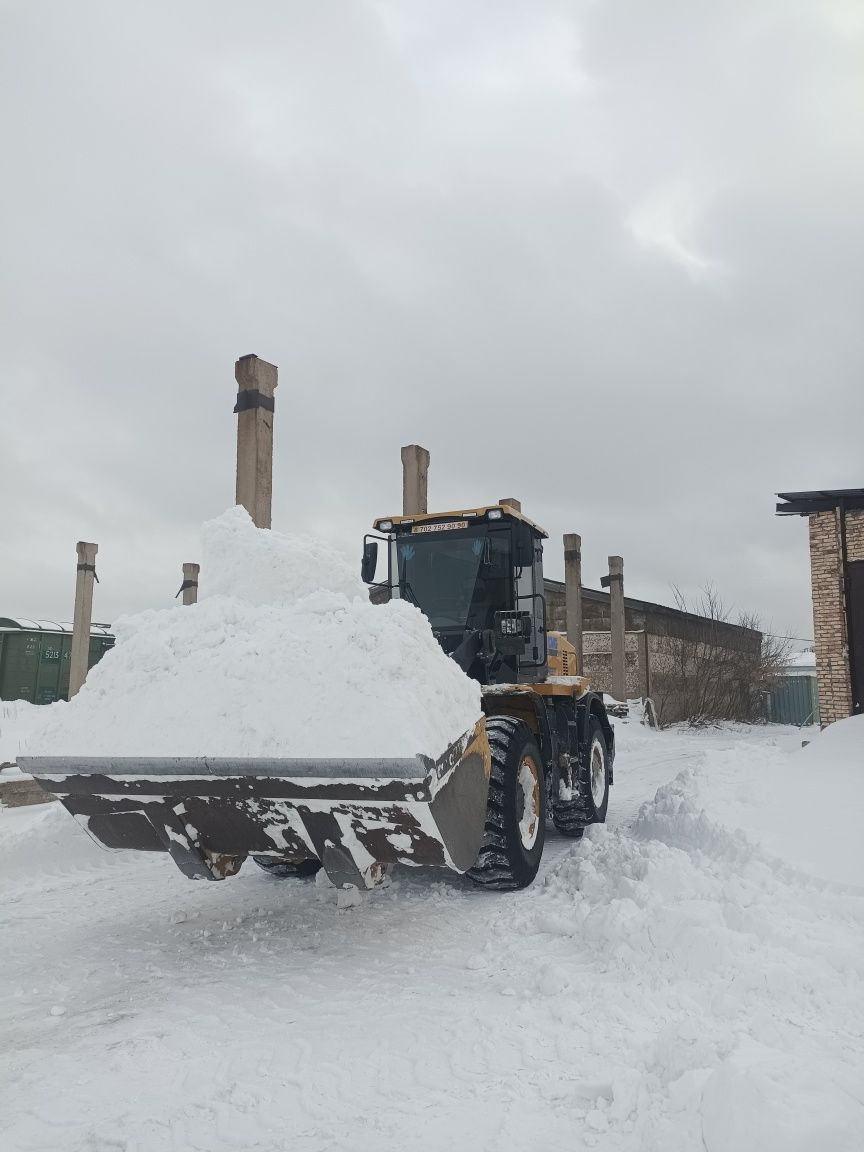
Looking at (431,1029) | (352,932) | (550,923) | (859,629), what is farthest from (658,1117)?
(859,629)

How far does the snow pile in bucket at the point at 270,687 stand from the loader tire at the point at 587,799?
11.2 feet

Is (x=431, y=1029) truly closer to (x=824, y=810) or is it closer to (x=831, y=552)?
(x=824, y=810)

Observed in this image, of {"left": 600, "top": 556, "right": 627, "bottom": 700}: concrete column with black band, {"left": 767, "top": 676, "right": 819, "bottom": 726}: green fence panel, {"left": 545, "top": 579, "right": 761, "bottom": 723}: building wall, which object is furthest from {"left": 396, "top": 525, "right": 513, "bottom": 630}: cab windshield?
{"left": 767, "top": 676, "right": 819, "bottom": 726}: green fence panel

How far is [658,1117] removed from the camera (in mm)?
2535

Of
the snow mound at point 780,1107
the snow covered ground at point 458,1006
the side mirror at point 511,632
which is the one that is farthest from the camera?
the side mirror at point 511,632

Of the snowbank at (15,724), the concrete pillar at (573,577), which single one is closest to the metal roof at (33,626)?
the snowbank at (15,724)

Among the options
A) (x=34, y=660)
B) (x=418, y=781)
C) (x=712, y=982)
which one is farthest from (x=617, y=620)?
(x=418, y=781)

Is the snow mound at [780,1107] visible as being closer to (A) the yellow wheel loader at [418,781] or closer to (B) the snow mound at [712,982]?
(B) the snow mound at [712,982]

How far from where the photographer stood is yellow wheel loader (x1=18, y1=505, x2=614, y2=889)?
12.0 ft

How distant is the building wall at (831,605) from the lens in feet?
43.2

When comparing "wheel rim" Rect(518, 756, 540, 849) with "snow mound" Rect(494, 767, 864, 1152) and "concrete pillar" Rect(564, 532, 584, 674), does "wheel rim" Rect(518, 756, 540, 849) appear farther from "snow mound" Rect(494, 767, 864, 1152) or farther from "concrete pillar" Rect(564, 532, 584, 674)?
"concrete pillar" Rect(564, 532, 584, 674)

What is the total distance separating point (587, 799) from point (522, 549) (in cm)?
262

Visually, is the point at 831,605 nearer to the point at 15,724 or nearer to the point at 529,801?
the point at 529,801

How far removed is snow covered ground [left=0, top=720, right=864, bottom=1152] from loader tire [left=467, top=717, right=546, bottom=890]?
16 cm
